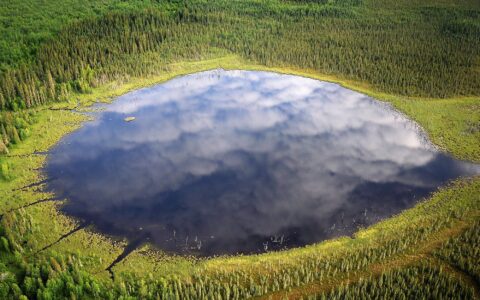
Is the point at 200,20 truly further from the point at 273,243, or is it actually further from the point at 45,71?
the point at 273,243

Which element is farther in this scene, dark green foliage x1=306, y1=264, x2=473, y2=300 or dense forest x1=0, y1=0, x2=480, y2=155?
dense forest x1=0, y1=0, x2=480, y2=155

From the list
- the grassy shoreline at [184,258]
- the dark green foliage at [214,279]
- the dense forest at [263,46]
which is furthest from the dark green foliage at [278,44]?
the dark green foliage at [214,279]

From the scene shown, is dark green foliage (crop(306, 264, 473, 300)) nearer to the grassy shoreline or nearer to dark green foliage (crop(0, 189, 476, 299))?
dark green foliage (crop(0, 189, 476, 299))

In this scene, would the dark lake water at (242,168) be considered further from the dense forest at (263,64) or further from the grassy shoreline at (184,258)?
the dense forest at (263,64)

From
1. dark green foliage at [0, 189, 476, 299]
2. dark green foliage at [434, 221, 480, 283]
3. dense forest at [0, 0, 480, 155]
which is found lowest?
dark green foliage at [434, 221, 480, 283]

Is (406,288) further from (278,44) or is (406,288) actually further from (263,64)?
(278,44)

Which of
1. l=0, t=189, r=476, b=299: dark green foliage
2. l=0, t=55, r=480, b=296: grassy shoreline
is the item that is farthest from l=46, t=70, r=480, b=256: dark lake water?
l=0, t=189, r=476, b=299: dark green foliage

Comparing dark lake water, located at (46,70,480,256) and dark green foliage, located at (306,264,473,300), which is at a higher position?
dark lake water, located at (46,70,480,256)

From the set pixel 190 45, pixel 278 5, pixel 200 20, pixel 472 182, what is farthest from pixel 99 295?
pixel 278 5
